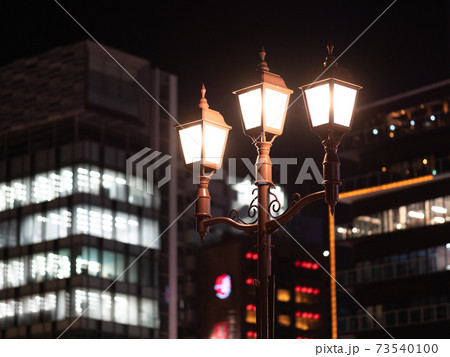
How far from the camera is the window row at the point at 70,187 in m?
73.0

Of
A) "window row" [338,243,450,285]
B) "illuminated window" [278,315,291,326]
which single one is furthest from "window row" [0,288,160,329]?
"illuminated window" [278,315,291,326]

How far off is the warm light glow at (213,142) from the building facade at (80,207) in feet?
190

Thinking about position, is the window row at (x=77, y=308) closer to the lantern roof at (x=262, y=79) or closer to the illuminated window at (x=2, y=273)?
the illuminated window at (x=2, y=273)

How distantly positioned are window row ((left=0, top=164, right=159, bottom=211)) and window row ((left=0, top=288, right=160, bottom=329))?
7.93m

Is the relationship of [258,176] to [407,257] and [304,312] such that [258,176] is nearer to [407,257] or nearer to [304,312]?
[407,257]

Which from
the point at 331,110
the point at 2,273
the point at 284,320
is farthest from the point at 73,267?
the point at 331,110

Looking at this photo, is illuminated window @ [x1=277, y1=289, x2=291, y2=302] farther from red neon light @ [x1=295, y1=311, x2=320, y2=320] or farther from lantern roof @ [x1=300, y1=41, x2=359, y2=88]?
lantern roof @ [x1=300, y1=41, x2=359, y2=88]

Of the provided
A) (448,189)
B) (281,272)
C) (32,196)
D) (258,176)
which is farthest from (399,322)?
(258,176)

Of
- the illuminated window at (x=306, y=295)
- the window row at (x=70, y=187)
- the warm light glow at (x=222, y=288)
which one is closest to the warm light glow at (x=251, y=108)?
the window row at (x=70, y=187)

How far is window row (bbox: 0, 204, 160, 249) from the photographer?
2844 inches

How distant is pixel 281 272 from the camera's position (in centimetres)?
9975

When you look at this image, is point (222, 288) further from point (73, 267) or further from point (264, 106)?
point (264, 106)
